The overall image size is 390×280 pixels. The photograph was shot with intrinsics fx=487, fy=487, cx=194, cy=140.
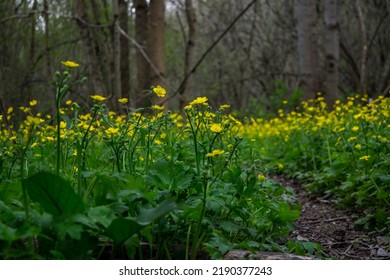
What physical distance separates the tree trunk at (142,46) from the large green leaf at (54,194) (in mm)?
5759

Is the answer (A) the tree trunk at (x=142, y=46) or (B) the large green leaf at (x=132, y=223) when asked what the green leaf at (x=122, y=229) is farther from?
(A) the tree trunk at (x=142, y=46)

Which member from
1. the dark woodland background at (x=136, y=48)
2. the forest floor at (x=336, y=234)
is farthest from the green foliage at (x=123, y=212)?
the dark woodland background at (x=136, y=48)

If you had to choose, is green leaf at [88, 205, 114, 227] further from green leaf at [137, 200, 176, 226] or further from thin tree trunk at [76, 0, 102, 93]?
thin tree trunk at [76, 0, 102, 93]

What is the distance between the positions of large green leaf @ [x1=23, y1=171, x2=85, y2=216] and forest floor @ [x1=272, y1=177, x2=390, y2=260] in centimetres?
162

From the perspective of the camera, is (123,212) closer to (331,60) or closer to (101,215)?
(101,215)

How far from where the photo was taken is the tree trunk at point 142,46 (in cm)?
748

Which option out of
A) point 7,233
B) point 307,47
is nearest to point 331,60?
point 307,47

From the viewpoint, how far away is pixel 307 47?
9.24 meters

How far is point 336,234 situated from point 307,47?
21.5ft

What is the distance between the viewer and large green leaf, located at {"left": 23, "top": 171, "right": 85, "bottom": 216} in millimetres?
1609
